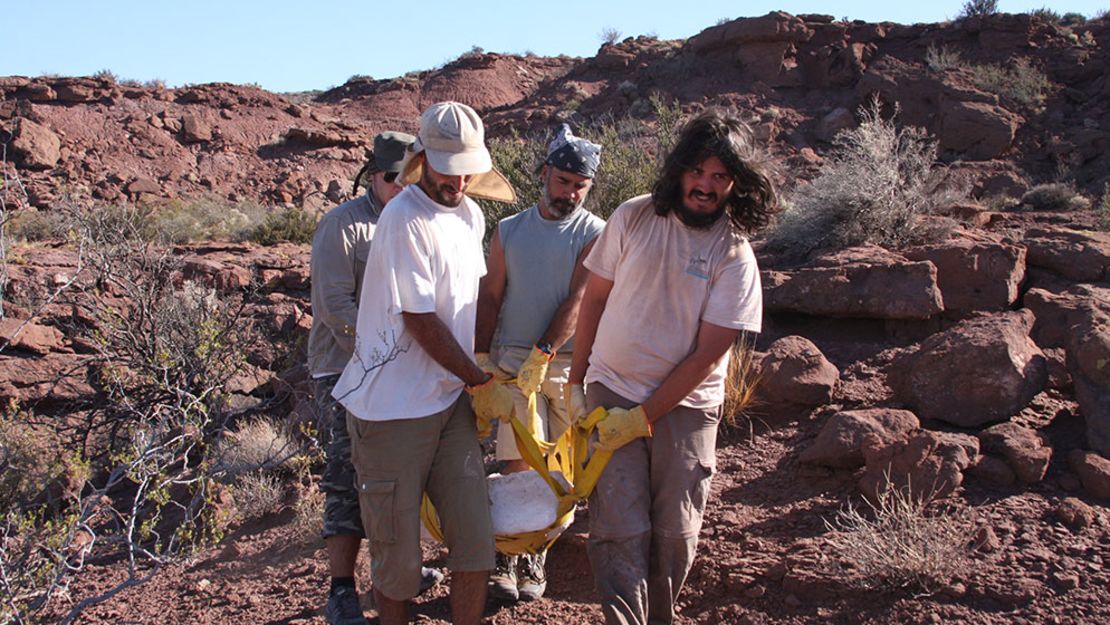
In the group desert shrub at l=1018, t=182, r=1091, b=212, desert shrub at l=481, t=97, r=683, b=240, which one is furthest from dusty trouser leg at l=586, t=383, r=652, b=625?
desert shrub at l=1018, t=182, r=1091, b=212

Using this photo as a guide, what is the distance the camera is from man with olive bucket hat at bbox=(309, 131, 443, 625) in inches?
139

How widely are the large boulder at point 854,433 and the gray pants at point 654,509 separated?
1455 mm

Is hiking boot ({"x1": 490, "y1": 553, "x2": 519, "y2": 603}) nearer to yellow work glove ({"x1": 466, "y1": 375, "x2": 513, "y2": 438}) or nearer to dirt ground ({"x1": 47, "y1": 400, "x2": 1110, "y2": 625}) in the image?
dirt ground ({"x1": 47, "y1": 400, "x2": 1110, "y2": 625})

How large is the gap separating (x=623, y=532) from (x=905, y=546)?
47.6 inches

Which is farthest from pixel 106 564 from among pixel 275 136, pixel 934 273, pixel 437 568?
pixel 275 136

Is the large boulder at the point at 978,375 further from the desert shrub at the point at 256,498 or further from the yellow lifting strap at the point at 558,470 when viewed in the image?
the desert shrub at the point at 256,498

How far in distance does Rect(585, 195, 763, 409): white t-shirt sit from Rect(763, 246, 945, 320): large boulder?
304cm

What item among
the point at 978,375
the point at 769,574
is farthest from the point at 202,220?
the point at 769,574

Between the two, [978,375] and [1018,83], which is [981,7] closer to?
[1018,83]

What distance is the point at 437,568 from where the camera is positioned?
13.8ft

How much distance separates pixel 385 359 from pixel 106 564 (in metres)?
2.98

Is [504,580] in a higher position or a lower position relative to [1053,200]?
lower

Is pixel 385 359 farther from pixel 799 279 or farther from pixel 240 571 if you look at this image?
pixel 799 279

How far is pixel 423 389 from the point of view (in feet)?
9.91
